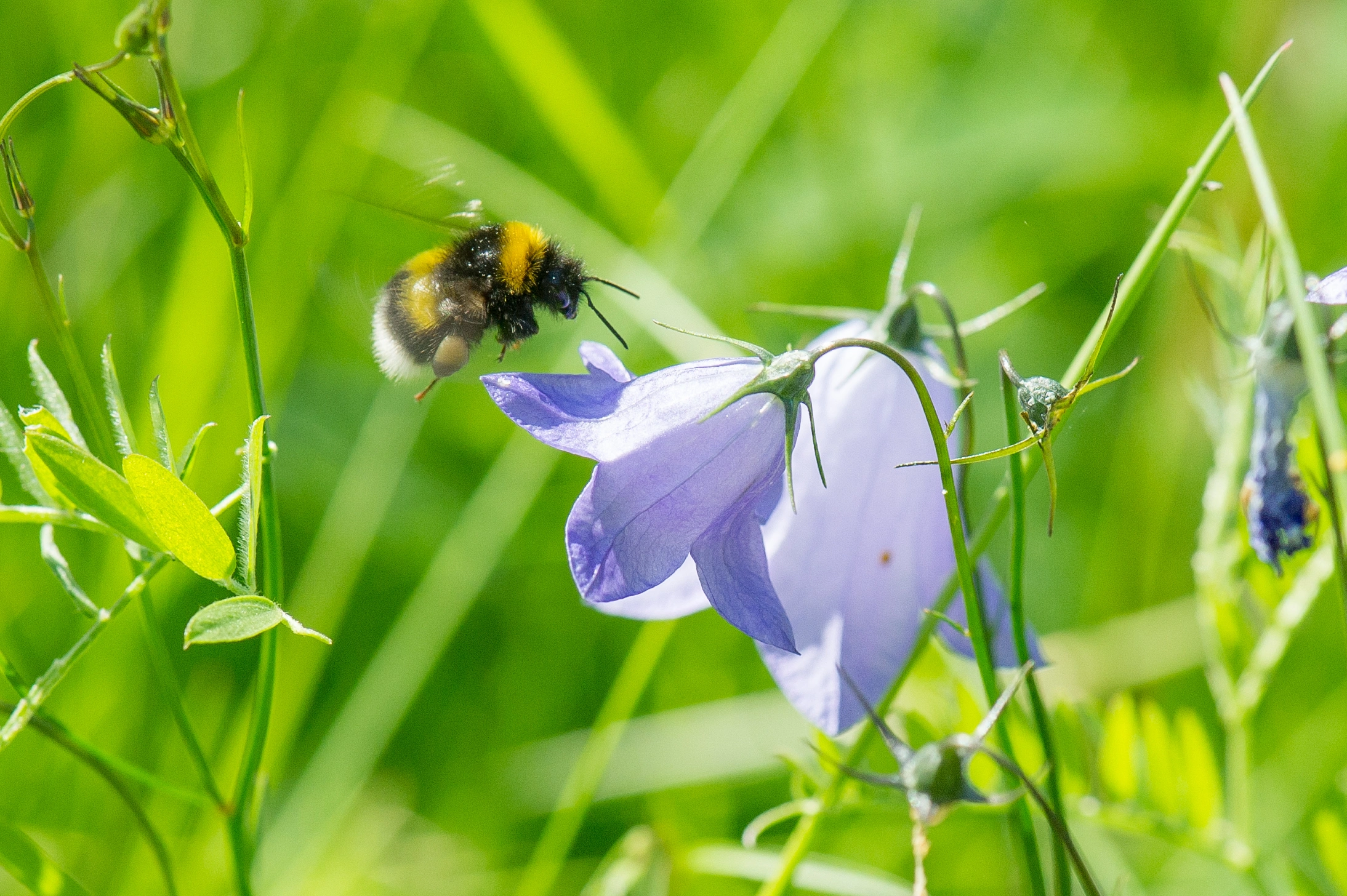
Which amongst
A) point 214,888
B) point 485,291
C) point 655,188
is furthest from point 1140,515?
point 214,888

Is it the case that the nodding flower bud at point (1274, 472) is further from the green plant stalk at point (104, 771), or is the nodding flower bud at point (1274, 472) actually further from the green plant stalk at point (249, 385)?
the green plant stalk at point (104, 771)

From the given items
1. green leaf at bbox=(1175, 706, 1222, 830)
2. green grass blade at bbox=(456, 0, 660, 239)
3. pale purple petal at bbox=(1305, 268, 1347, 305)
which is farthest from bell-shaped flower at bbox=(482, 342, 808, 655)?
green grass blade at bbox=(456, 0, 660, 239)

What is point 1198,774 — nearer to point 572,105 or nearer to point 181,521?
point 181,521

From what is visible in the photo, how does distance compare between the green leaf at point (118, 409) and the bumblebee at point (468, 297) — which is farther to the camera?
the bumblebee at point (468, 297)

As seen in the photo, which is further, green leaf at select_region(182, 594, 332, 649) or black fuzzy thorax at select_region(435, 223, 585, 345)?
black fuzzy thorax at select_region(435, 223, 585, 345)

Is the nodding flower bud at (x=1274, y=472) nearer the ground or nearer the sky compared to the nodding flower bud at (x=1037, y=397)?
nearer the sky

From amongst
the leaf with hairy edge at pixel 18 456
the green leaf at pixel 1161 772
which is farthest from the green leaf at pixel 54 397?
the green leaf at pixel 1161 772

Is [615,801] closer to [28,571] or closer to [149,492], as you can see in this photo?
[28,571]

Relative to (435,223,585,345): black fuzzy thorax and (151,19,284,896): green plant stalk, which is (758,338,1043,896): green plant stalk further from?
(435,223,585,345): black fuzzy thorax
